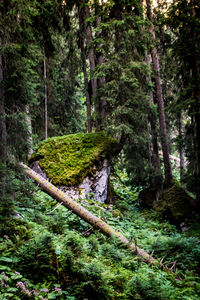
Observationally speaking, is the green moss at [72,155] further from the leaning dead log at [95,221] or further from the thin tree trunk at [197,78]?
the thin tree trunk at [197,78]

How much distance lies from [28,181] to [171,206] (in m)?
6.92

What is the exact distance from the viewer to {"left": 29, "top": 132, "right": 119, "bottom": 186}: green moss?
8.94m

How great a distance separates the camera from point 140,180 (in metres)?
13.4

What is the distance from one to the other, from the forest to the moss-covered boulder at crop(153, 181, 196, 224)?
0.16ft

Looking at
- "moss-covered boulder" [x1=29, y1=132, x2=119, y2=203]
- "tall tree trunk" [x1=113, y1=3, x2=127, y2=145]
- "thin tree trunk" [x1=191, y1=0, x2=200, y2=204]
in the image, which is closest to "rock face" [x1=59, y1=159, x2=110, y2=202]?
"moss-covered boulder" [x1=29, y1=132, x2=119, y2=203]

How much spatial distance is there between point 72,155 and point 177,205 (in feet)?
17.0

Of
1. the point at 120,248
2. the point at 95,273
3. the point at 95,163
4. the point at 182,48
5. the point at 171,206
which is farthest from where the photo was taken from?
the point at 171,206

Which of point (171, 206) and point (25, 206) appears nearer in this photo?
point (25, 206)

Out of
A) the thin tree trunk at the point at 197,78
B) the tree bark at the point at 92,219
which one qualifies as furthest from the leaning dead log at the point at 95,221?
the thin tree trunk at the point at 197,78

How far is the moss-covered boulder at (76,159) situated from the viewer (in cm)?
891

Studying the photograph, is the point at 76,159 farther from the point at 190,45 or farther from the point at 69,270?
the point at 190,45

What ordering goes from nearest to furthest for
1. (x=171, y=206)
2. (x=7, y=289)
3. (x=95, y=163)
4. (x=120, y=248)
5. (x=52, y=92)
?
(x=7, y=289) < (x=120, y=248) < (x=95, y=163) < (x=171, y=206) < (x=52, y=92)

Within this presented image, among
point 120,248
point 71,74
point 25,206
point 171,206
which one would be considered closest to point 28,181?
point 25,206

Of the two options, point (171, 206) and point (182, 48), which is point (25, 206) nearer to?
point (171, 206)
